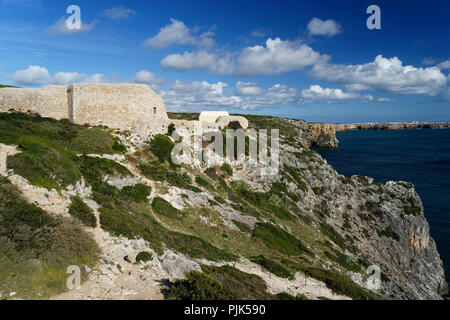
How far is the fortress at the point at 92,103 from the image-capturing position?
38.0 m

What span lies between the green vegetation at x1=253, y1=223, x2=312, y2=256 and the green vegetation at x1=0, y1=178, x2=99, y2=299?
813 inches

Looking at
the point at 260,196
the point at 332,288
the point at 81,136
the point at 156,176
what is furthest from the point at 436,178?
the point at 81,136

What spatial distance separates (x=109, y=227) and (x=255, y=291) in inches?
449

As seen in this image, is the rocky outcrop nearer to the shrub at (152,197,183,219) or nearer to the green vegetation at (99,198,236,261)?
the shrub at (152,197,183,219)

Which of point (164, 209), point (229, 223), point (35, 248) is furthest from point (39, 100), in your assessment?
point (229, 223)

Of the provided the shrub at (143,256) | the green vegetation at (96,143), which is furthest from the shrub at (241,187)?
the shrub at (143,256)

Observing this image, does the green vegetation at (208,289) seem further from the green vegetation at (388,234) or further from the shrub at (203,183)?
the green vegetation at (388,234)

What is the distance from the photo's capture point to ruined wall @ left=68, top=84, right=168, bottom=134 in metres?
38.9

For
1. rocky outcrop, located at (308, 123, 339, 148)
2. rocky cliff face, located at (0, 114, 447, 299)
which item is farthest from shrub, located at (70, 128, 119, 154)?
rocky outcrop, located at (308, 123, 339, 148)

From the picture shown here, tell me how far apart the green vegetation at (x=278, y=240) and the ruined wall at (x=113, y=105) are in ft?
75.0

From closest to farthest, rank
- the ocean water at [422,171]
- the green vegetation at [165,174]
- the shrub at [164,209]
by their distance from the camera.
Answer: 1. the shrub at [164,209]
2. the green vegetation at [165,174]
3. the ocean water at [422,171]

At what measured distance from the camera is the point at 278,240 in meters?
33.5

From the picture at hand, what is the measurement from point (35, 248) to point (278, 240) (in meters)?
26.6

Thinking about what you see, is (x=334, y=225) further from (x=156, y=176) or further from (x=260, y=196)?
(x=156, y=176)
